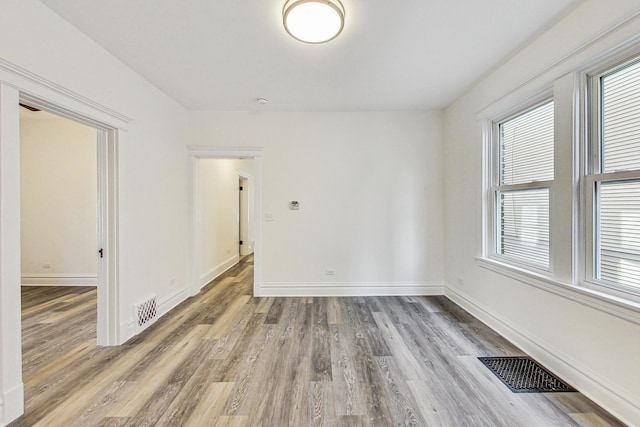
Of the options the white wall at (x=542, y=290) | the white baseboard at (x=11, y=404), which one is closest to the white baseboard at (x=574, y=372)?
the white wall at (x=542, y=290)

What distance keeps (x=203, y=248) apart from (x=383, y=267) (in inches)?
109

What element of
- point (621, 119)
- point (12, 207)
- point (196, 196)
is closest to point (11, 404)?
point (12, 207)

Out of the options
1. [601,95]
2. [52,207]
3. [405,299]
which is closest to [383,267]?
[405,299]

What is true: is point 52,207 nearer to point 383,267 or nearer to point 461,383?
point 383,267

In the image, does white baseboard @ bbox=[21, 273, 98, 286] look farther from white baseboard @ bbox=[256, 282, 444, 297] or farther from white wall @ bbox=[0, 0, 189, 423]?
white baseboard @ bbox=[256, 282, 444, 297]

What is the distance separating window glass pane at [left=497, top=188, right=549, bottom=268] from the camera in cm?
230

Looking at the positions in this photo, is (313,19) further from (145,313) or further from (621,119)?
(145,313)

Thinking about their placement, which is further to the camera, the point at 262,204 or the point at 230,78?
the point at 262,204

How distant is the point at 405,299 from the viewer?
3.71 metres

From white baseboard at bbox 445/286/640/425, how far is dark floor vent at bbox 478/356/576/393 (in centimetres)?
7

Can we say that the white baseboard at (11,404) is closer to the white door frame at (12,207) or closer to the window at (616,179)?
the white door frame at (12,207)

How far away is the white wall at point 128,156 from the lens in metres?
1.62

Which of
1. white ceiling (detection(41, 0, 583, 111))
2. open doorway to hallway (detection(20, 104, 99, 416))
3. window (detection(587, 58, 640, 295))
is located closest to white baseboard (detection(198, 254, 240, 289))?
open doorway to hallway (detection(20, 104, 99, 416))

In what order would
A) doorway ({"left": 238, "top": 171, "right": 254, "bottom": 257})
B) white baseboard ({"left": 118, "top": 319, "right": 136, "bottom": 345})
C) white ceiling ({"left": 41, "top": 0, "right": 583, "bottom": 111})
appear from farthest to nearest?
doorway ({"left": 238, "top": 171, "right": 254, "bottom": 257}), white baseboard ({"left": 118, "top": 319, "right": 136, "bottom": 345}), white ceiling ({"left": 41, "top": 0, "right": 583, "bottom": 111})
